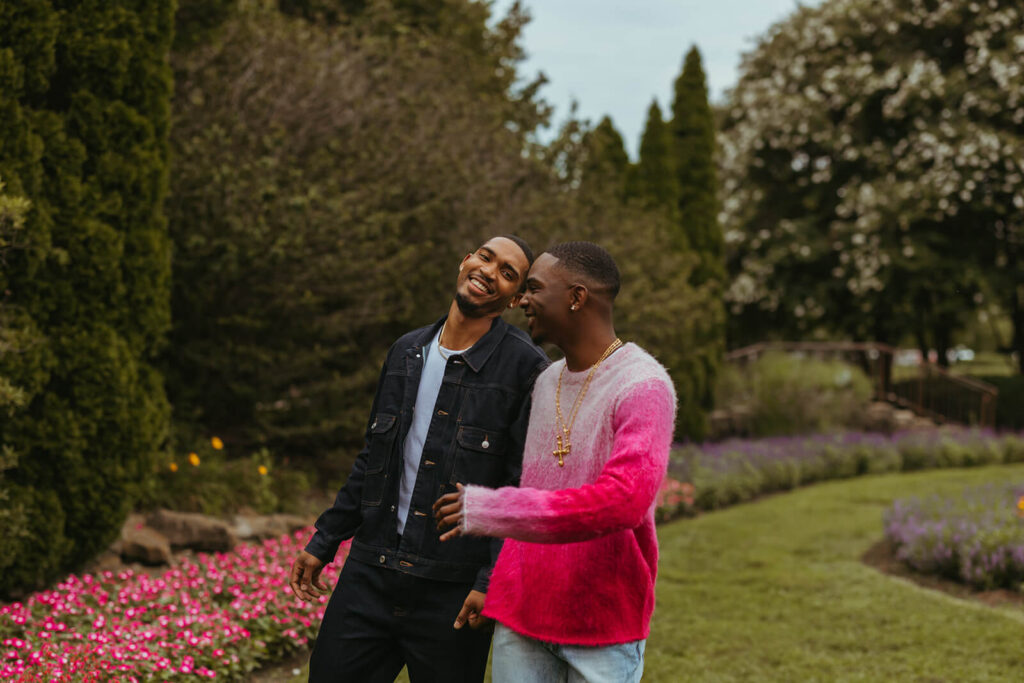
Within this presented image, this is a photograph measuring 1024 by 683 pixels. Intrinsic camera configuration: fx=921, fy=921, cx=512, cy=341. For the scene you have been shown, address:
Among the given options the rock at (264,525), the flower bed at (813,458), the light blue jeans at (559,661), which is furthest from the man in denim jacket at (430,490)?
the flower bed at (813,458)

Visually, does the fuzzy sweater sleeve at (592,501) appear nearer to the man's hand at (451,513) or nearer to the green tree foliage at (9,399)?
the man's hand at (451,513)

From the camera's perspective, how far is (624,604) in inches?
84.3

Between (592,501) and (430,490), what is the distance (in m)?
0.77

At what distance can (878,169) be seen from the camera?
20016mm

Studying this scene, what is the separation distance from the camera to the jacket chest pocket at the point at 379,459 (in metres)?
2.63

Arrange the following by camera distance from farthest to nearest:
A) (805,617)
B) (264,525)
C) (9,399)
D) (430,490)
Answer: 1. (264,525)
2. (805,617)
3. (9,399)
4. (430,490)

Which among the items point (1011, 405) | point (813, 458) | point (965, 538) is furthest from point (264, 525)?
point (1011, 405)

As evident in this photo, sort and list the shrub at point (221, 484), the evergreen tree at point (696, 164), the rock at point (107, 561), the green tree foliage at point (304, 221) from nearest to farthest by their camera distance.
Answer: the rock at point (107, 561), the shrub at point (221, 484), the green tree foliage at point (304, 221), the evergreen tree at point (696, 164)

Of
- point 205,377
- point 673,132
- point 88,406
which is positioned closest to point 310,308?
point 205,377

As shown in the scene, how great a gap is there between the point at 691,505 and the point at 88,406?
7.05m

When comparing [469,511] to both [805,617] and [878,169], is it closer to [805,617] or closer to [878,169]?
[805,617]

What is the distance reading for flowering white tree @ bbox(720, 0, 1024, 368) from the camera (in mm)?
A: 18172

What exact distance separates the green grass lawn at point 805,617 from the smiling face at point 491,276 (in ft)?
8.90

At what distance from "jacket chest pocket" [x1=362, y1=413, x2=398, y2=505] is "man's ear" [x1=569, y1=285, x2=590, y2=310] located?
743 millimetres
